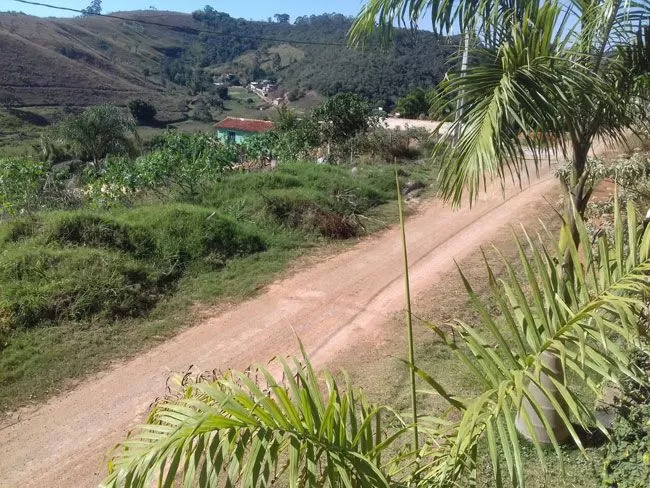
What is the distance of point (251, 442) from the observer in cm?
172

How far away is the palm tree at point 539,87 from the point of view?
2.89 m

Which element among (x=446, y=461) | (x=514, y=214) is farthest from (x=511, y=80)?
(x=514, y=214)

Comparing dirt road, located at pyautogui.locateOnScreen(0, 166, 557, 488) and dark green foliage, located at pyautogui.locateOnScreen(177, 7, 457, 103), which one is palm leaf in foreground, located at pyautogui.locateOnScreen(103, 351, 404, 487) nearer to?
dirt road, located at pyautogui.locateOnScreen(0, 166, 557, 488)

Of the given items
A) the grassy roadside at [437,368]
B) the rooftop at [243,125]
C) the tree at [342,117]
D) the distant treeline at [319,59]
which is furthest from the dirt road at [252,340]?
the rooftop at [243,125]

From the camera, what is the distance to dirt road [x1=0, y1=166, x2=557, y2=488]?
13.5ft

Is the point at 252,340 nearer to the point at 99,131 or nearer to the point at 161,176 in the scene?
the point at 161,176

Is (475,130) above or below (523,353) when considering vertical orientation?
above

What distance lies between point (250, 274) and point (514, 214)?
5.34m

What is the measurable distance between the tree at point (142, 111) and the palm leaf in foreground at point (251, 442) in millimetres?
58765

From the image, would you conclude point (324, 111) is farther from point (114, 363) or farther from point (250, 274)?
point (114, 363)

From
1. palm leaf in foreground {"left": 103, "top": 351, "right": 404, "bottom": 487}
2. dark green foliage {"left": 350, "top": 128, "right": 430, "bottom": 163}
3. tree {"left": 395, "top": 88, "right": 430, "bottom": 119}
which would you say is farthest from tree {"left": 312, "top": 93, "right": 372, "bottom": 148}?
tree {"left": 395, "top": 88, "right": 430, "bottom": 119}

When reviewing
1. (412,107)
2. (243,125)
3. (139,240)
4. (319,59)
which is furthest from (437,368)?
(319,59)

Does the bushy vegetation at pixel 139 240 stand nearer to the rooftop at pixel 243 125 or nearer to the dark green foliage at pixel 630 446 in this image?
the dark green foliage at pixel 630 446

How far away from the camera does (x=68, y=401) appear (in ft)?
15.6
